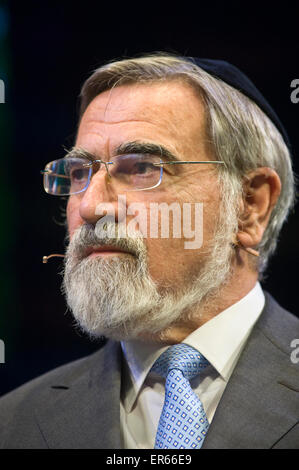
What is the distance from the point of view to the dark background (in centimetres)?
182

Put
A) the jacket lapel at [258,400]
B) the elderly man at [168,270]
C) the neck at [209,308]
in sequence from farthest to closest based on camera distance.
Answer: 1. the neck at [209,308]
2. the elderly man at [168,270]
3. the jacket lapel at [258,400]

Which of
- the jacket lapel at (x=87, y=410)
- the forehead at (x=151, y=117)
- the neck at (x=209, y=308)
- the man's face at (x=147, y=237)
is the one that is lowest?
the jacket lapel at (x=87, y=410)

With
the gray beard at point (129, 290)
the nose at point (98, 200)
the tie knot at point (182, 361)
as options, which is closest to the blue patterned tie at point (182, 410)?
the tie knot at point (182, 361)

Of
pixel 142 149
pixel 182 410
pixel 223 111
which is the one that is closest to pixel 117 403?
pixel 182 410

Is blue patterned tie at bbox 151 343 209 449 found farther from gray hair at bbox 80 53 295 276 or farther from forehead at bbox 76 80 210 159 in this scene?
forehead at bbox 76 80 210 159

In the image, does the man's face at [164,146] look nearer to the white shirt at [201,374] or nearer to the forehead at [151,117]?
the forehead at [151,117]

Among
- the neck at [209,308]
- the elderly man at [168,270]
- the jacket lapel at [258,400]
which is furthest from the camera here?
the neck at [209,308]

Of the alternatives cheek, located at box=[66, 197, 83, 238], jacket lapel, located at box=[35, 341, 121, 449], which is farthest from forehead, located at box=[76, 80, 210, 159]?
jacket lapel, located at box=[35, 341, 121, 449]

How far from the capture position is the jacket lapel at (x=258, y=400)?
1313 mm

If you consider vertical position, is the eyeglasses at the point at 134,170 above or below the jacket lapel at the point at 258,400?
above

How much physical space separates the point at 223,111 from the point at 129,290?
0.61 metres

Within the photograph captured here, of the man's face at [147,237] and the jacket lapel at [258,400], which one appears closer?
the jacket lapel at [258,400]
